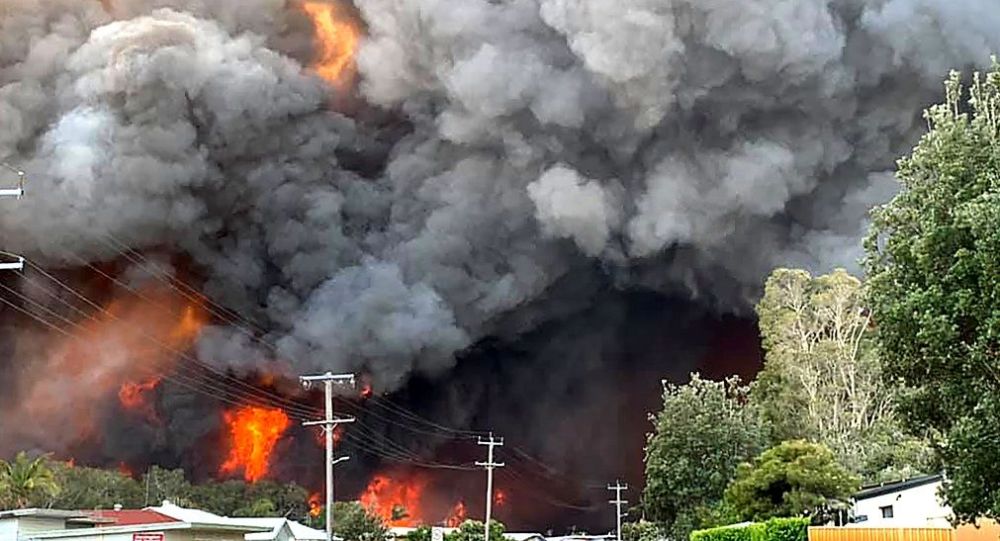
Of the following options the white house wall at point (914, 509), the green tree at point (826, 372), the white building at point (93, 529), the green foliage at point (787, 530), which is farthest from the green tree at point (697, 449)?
the white building at point (93, 529)

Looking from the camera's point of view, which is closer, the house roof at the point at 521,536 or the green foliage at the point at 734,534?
the green foliage at the point at 734,534

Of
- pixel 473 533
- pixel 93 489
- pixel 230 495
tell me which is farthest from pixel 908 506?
pixel 230 495

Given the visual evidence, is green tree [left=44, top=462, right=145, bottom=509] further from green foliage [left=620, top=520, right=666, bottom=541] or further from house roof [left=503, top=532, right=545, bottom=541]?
green foliage [left=620, top=520, right=666, bottom=541]

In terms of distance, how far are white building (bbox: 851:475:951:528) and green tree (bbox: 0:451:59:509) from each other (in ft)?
152

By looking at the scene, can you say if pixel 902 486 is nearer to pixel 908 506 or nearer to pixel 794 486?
pixel 908 506

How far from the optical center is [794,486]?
1660 inches

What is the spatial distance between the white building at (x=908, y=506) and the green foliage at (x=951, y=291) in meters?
12.5

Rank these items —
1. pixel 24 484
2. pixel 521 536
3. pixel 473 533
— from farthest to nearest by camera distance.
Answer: pixel 521 536, pixel 473 533, pixel 24 484

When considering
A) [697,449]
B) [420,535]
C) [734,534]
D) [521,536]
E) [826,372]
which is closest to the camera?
[734,534]

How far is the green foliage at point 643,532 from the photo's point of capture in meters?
64.0

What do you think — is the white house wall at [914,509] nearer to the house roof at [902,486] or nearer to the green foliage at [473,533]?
the house roof at [902,486]

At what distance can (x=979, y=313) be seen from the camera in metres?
18.9

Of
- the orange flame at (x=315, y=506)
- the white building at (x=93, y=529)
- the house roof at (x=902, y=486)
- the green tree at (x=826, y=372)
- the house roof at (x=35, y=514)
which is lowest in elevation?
the white building at (x=93, y=529)

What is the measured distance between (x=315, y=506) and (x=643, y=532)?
25705mm
